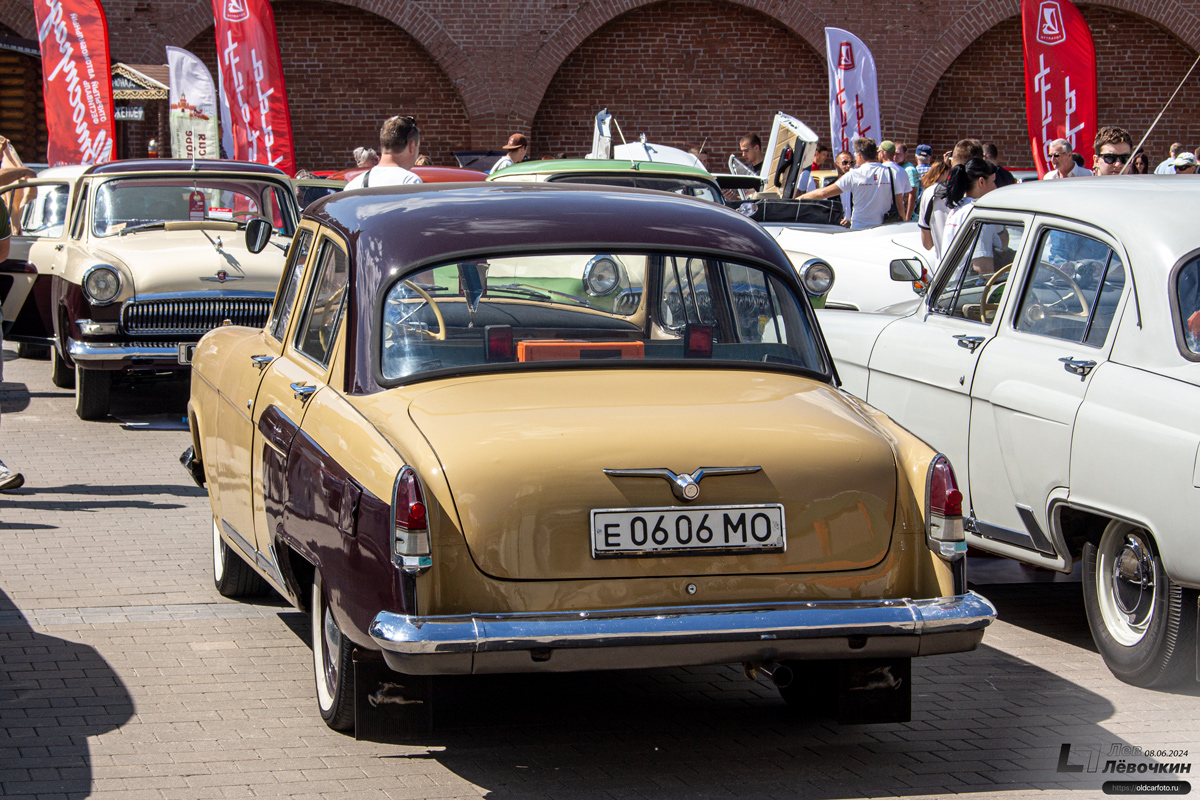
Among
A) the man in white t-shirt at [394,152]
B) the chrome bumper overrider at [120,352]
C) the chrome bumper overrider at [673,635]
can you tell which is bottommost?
the chrome bumper overrider at [120,352]

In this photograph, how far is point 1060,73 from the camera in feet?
56.9

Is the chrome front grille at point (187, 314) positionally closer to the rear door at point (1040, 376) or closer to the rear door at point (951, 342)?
the rear door at point (951, 342)

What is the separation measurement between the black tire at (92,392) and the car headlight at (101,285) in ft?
1.85

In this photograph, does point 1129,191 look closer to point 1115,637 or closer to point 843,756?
point 1115,637

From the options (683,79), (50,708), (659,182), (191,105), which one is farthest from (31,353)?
(683,79)

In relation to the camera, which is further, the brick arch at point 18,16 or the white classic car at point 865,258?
the brick arch at point 18,16

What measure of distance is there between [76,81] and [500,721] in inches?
624

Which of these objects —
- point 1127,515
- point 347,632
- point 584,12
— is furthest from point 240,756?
point 584,12

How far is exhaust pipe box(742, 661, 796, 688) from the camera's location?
4402 mm

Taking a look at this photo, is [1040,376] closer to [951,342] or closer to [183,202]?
[951,342]

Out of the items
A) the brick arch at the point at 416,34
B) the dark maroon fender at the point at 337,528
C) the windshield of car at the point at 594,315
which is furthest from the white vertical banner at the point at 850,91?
the dark maroon fender at the point at 337,528

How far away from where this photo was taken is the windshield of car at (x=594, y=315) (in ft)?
15.3

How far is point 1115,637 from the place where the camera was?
17.9ft

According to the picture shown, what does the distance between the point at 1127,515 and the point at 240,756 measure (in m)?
3.02
